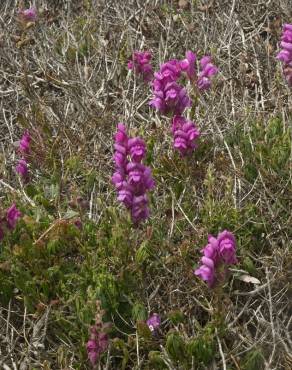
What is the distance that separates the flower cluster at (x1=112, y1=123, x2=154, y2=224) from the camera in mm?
2639

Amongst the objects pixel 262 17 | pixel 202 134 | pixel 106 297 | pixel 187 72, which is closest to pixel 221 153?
pixel 202 134

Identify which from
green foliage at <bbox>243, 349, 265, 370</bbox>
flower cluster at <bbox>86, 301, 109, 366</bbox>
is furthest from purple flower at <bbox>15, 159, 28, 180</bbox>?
green foliage at <bbox>243, 349, 265, 370</bbox>

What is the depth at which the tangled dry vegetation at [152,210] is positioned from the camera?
2.62m

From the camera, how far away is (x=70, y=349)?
267 centimetres

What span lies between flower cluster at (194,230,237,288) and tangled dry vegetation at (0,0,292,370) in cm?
16

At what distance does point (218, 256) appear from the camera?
2.46 metres

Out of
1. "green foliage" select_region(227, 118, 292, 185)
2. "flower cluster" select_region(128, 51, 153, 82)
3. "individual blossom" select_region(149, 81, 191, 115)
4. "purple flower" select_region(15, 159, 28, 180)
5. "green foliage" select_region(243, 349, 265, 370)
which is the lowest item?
"green foliage" select_region(243, 349, 265, 370)

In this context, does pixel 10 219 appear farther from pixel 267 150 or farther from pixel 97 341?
pixel 267 150

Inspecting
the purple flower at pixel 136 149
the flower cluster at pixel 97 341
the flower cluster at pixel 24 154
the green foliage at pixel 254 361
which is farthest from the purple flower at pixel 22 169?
the green foliage at pixel 254 361

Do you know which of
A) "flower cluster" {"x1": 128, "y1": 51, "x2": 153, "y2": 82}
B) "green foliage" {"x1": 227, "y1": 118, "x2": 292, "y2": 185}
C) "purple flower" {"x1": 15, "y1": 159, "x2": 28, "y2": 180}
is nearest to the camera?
"green foliage" {"x1": 227, "y1": 118, "x2": 292, "y2": 185}

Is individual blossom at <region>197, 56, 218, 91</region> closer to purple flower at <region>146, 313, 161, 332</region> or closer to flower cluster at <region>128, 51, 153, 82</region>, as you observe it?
flower cluster at <region>128, 51, 153, 82</region>

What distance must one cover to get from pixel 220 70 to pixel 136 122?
61 centimetres

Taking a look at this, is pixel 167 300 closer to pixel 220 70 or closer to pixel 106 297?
pixel 106 297

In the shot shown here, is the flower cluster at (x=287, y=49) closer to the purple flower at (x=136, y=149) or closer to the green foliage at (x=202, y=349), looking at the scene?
the purple flower at (x=136, y=149)
